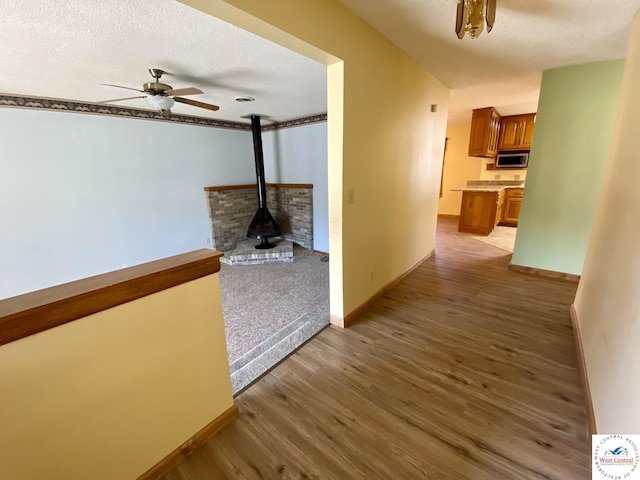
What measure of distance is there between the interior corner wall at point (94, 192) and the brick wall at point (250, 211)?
9.2 inches

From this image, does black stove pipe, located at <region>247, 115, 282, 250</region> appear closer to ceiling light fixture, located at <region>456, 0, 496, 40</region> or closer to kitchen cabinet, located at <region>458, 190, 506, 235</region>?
ceiling light fixture, located at <region>456, 0, 496, 40</region>

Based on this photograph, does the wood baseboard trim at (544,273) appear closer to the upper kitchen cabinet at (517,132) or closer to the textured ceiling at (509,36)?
the textured ceiling at (509,36)

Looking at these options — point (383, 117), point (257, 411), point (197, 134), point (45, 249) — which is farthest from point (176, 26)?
point (45, 249)

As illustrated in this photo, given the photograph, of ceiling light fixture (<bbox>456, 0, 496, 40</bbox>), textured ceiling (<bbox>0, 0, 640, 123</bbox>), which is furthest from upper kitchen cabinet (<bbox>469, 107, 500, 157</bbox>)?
ceiling light fixture (<bbox>456, 0, 496, 40</bbox>)

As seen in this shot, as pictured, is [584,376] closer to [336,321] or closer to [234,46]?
[336,321]

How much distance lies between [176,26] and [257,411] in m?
2.39

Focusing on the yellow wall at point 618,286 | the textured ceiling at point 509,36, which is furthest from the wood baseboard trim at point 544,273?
the textured ceiling at point 509,36

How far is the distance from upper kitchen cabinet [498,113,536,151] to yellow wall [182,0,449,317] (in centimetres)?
315

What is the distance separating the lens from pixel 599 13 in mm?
1827

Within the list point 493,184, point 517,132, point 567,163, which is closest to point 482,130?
point 517,132

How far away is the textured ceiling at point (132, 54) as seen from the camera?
4.89ft

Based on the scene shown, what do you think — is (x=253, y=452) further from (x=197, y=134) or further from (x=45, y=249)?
(x=197, y=134)

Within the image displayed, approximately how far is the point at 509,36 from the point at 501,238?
390cm

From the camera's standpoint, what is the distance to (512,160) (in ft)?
19.1
